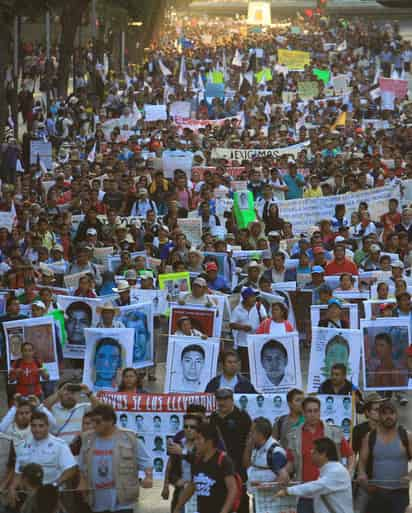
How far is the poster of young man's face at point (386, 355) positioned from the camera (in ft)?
49.3

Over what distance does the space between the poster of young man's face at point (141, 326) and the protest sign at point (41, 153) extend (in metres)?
14.3

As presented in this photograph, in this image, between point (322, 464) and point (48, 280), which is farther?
point (48, 280)

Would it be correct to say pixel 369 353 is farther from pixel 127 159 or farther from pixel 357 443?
pixel 127 159

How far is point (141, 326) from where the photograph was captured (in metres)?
16.2

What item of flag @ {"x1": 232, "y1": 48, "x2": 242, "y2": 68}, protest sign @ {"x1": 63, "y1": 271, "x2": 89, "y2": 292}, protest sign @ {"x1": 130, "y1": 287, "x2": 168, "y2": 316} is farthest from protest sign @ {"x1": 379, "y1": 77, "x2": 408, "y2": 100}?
protest sign @ {"x1": 130, "y1": 287, "x2": 168, "y2": 316}

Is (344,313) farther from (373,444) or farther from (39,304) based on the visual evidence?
(373,444)

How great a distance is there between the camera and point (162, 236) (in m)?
20.2

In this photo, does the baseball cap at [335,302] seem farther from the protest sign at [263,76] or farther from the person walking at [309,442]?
the protest sign at [263,76]

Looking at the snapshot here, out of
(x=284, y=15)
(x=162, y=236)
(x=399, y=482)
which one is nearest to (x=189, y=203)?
(x=162, y=236)

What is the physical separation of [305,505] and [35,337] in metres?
5.14

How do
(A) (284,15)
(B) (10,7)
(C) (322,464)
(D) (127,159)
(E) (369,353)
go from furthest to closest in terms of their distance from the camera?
(A) (284,15) → (B) (10,7) → (D) (127,159) → (E) (369,353) → (C) (322,464)

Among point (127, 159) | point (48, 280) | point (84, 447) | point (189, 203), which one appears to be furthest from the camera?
point (127, 159)

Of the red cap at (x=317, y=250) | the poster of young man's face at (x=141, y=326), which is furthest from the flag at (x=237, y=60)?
the poster of young man's face at (x=141, y=326)

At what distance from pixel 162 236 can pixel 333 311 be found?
17.1 ft
